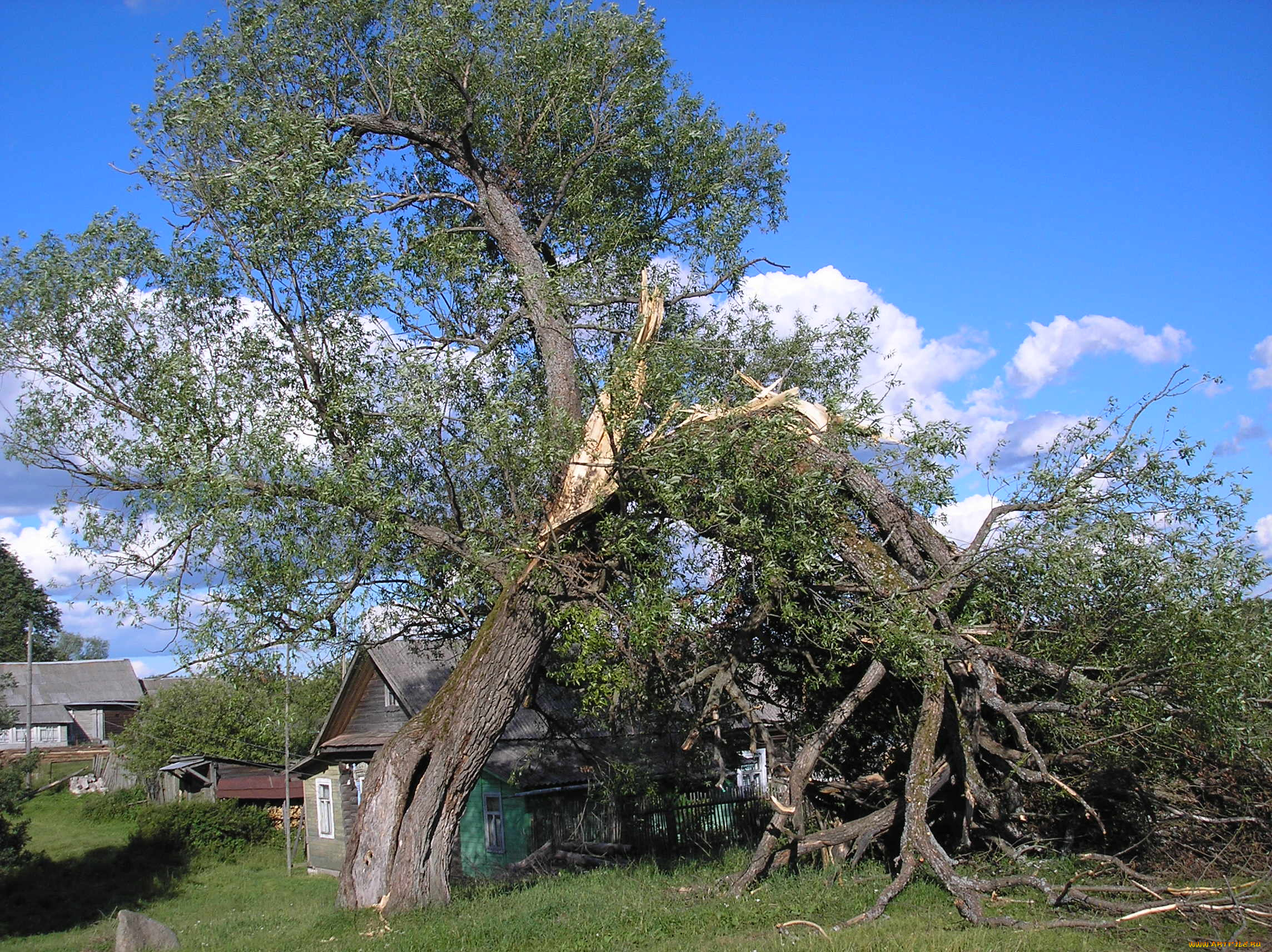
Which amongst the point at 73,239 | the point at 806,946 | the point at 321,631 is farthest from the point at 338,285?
the point at 806,946

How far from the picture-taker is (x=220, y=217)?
1087cm

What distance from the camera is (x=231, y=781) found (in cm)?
2731

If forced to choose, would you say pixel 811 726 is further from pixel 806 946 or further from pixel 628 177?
pixel 628 177

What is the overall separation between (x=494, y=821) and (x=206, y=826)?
1317 centimetres

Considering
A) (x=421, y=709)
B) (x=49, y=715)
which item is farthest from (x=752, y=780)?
(x=49, y=715)

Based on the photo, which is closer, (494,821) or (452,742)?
(452,742)

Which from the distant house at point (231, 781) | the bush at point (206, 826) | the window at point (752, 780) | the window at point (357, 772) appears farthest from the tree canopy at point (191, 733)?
the window at point (752, 780)

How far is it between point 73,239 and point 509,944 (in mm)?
9137

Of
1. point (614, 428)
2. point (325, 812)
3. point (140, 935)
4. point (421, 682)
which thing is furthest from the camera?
point (325, 812)

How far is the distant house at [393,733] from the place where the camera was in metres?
16.8

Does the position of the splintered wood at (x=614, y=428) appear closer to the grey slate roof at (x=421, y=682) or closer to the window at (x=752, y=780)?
the window at (x=752, y=780)

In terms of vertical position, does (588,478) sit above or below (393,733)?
above

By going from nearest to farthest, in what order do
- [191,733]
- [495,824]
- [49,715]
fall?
[495,824], [191,733], [49,715]

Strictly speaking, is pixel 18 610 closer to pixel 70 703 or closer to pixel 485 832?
pixel 70 703
